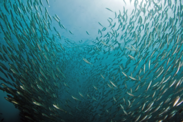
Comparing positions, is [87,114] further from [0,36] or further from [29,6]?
[0,36]

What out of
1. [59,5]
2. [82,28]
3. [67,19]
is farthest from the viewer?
[82,28]

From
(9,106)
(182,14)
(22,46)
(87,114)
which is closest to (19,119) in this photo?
(9,106)

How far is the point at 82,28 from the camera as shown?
16.8 meters

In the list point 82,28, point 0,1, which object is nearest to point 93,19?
point 82,28

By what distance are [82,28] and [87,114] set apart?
1374cm

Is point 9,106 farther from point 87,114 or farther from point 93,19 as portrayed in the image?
point 93,19

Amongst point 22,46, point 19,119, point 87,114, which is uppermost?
point 22,46

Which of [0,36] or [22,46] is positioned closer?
[22,46]

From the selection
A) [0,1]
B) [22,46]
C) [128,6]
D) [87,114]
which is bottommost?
[87,114]

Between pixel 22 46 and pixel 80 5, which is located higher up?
pixel 80 5

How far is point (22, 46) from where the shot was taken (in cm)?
511

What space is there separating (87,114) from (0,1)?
13232mm

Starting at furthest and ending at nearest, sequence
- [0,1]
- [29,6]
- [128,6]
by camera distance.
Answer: [128,6], [0,1], [29,6]

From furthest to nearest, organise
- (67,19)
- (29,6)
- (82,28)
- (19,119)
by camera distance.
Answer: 1. (82,28)
2. (67,19)
3. (19,119)
4. (29,6)
